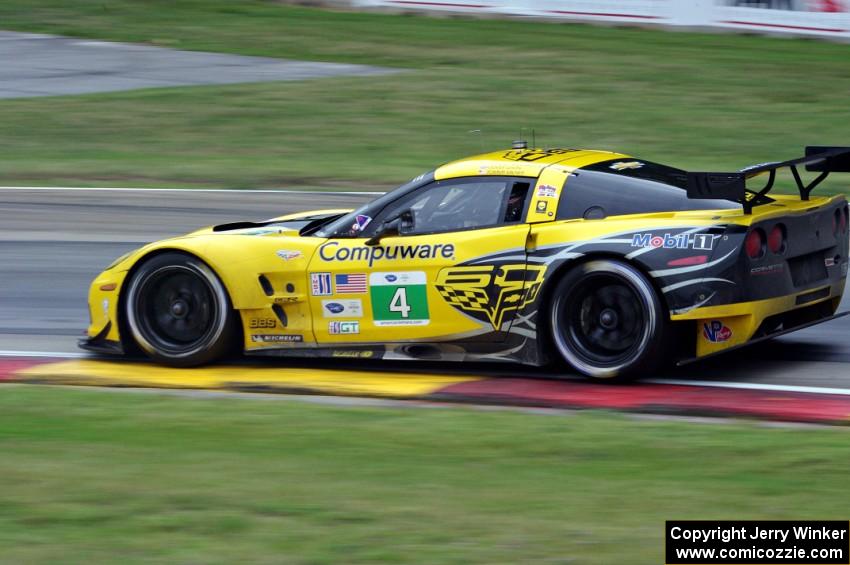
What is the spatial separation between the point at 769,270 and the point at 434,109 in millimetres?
12629

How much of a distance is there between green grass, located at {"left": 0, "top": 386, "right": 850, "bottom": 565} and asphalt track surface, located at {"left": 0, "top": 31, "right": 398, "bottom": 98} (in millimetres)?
15597

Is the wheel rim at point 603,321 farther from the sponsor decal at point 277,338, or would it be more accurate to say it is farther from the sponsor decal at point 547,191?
the sponsor decal at point 277,338

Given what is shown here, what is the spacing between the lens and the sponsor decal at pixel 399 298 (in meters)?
7.82

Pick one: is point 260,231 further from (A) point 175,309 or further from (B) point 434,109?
(B) point 434,109

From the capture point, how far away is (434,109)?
1964 centimetres

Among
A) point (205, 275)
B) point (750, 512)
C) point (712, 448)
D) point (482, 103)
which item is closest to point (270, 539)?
point (750, 512)

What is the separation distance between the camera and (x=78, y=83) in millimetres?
22266

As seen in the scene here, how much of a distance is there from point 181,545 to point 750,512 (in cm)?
201

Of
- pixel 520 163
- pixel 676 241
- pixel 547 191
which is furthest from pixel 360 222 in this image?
pixel 676 241

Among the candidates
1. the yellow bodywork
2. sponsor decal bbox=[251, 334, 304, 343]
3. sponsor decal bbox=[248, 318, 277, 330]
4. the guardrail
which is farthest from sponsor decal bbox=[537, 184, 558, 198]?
the guardrail

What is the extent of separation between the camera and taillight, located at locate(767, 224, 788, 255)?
737 centimetres

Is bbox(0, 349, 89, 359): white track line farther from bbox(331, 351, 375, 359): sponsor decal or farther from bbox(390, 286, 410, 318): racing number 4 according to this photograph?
bbox(390, 286, 410, 318): racing number 4

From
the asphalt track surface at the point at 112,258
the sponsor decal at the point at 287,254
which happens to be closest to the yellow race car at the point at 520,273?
the sponsor decal at the point at 287,254

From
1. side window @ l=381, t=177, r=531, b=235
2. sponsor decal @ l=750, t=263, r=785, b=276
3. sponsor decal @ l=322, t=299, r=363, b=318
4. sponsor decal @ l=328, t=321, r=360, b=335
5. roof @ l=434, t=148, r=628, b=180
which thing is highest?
roof @ l=434, t=148, r=628, b=180
